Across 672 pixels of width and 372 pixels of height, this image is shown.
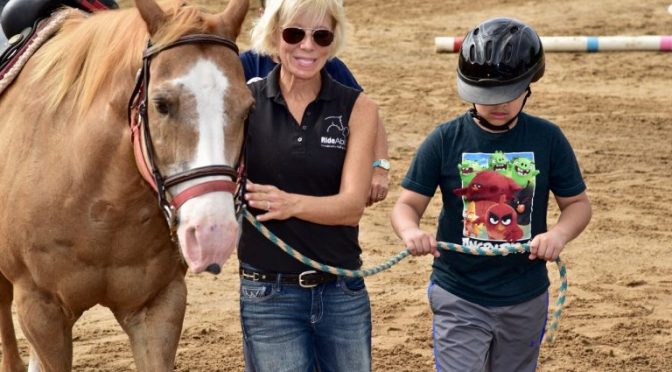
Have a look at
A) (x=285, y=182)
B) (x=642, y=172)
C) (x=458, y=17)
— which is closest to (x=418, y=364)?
(x=285, y=182)

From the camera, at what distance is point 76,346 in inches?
233

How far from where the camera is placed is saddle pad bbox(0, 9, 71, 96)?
439 centimetres

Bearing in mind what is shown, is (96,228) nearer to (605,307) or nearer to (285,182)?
(285,182)

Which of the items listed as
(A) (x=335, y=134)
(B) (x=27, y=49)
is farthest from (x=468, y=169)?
(B) (x=27, y=49)

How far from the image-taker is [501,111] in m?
3.92

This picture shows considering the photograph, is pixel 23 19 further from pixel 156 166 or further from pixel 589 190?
pixel 589 190

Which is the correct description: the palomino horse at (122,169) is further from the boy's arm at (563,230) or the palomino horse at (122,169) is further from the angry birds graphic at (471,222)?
the boy's arm at (563,230)

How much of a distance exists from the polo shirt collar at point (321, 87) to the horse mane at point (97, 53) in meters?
0.37

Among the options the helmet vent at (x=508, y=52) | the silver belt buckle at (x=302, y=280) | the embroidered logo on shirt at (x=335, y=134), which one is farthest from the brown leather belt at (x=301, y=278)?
the helmet vent at (x=508, y=52)

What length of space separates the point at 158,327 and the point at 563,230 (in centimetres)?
143

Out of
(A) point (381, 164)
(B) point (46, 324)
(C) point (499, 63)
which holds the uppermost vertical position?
(C) point (499, 63)

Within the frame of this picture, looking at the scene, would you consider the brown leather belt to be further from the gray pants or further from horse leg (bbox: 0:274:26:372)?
horse leg (bbox: 0:274:26:372)

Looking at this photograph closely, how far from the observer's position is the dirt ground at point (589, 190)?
5832mm

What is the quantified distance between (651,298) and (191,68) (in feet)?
12.5
